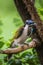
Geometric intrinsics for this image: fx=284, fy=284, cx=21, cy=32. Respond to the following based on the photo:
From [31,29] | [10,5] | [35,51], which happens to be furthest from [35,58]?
[10,5]

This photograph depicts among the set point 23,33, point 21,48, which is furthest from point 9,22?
point 21,48

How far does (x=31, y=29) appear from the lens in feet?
4.13

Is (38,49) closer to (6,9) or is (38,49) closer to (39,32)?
(39,32)

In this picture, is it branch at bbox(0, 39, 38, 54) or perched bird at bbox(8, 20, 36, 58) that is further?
perched bird at bbox(8, 20, 36, 58)

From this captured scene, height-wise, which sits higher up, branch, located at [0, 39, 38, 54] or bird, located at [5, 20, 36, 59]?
bird, located at [5, 20, 36, 59]

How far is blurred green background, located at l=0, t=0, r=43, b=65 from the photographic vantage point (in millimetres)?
1282

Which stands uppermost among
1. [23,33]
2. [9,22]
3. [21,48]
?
[9,22]

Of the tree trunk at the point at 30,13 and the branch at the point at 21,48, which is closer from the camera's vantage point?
the branch at the point at 21,48

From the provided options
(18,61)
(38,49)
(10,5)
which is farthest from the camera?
(10,5)

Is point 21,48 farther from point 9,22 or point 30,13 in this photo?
point 9,22

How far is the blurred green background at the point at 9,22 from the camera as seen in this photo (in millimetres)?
1282

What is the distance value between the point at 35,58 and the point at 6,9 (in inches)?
37.8

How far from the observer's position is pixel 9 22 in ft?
6.43

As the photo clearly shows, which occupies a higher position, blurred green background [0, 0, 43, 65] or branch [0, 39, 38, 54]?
blurred green background [0, 0, 43, 65]
